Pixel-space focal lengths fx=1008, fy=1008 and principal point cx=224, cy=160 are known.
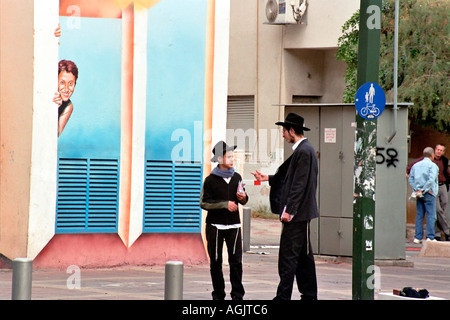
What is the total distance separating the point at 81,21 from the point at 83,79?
761 millimetres

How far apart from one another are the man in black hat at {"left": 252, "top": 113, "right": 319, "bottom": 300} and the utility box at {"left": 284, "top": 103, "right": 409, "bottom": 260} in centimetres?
461

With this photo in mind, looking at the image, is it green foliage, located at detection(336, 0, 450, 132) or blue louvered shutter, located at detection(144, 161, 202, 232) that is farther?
green foliage, located at detection(336, 0, 450, 132)

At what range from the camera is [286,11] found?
2559 cm

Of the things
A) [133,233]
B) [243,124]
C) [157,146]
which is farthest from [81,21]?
[243,124]

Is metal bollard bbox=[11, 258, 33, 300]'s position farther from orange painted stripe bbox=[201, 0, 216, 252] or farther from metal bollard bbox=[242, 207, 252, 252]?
metal bollard bbox=[242, 207, 252, 252]

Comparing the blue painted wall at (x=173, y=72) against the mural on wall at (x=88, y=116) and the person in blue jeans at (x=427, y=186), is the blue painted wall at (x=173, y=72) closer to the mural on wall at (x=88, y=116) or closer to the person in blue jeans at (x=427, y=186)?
the mural on wall at (x=88, y=116)

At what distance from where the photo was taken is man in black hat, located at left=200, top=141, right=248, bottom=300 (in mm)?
10633

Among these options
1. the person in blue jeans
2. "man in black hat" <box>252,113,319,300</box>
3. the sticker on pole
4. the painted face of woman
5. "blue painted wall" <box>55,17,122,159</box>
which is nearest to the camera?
the sticker on pole

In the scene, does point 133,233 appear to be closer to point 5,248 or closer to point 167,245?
point 167,245

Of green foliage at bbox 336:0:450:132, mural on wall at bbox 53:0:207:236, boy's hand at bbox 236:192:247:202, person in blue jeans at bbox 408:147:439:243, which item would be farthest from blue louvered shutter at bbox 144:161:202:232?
green foliage at bbox 336:0:450:132

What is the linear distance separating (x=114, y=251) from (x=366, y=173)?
4.66m

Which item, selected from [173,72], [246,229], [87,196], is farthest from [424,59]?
[87,196]

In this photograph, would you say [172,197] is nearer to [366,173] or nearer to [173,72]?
[173,72]
